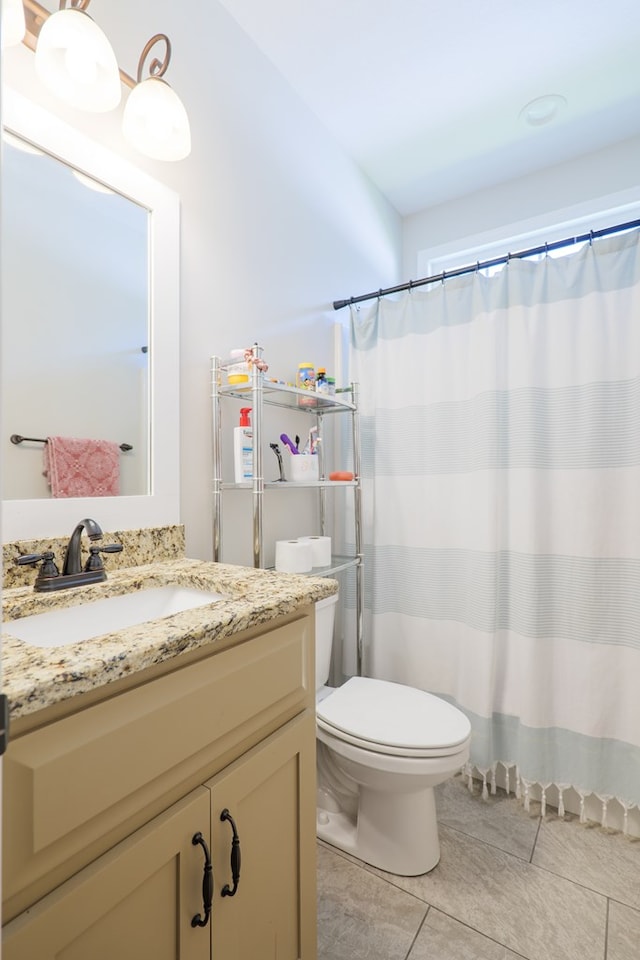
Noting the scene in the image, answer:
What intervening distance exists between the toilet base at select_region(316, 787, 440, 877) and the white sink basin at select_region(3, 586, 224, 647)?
35.4 inches

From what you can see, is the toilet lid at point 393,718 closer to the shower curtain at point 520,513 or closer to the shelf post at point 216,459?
the shower curtain at point 520,513

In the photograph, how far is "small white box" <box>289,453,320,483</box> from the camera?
164 centimetres

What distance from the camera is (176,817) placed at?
0.69 meters

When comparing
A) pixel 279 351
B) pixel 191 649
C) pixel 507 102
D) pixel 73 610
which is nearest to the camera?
pixel 191 649

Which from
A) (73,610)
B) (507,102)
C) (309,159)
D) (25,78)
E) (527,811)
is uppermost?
(507,102)

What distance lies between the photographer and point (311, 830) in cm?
97

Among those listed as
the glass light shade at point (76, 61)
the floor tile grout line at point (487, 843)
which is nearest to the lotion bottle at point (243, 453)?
the glass light shade at point (76, 61)

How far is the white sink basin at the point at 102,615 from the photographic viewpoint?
87cm

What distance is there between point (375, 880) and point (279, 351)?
1725 millimetres

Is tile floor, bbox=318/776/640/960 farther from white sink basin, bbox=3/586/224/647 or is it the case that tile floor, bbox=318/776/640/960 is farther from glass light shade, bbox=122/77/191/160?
glass light shade, bbox=122/77/191/160

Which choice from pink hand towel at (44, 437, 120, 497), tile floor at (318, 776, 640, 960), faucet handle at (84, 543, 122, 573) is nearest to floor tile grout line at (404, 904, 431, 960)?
tile floor at (318, 776, 640, 960)

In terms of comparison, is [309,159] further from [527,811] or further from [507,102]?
[527,811]

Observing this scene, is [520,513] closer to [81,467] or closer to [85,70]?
[81,467]

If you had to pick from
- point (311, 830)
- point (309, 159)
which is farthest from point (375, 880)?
point (309, 159)
